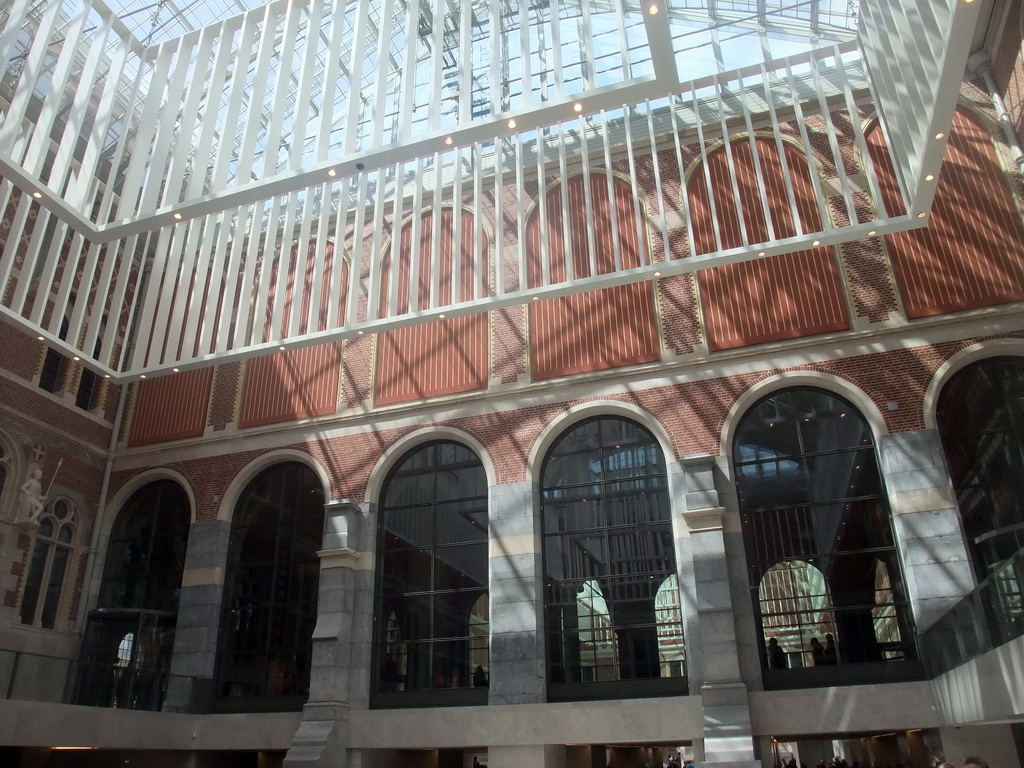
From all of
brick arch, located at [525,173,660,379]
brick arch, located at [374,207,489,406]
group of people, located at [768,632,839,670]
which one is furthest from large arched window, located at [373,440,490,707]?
group of people, located at [768,632,839,670]

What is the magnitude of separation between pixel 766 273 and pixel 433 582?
12.3 m

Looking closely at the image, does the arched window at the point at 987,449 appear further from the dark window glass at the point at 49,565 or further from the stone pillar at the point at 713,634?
the dark window glass at the point at 49,565

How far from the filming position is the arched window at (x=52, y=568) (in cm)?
2339

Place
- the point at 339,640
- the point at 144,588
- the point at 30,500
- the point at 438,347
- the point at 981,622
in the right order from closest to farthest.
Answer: the point at 981,622, the point at 339,640, the point at 30,500, the point at 438,347, the point at 144,588

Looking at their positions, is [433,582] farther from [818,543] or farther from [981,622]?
[981,622]

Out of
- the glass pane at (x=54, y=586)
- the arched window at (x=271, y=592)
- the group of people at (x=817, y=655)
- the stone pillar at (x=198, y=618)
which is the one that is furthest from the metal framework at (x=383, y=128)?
the group of people at (x=817, y=655)

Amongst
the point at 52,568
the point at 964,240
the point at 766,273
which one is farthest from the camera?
the point at 52,568

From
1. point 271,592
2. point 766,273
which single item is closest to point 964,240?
point 766,273

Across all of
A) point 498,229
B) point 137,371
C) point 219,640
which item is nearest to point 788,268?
point 498,229

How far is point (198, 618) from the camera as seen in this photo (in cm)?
2308

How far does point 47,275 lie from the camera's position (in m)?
17.5

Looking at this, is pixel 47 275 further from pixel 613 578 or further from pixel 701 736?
pixel 701 736

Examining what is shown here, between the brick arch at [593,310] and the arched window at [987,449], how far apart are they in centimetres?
753

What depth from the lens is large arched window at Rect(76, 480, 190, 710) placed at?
2308cm
